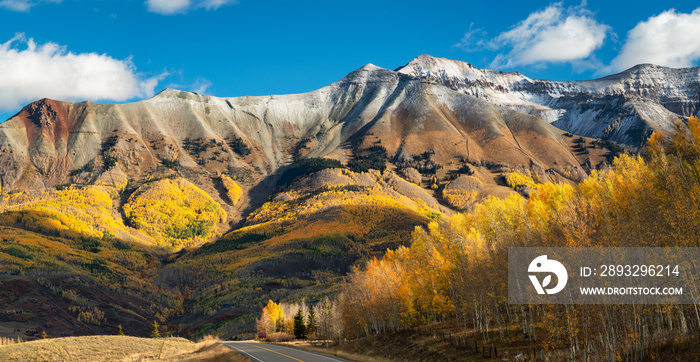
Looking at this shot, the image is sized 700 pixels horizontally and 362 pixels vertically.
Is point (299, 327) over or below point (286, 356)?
below

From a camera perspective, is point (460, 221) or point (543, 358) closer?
point (543, 358)

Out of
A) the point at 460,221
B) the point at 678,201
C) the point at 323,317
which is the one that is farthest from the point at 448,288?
the point at 323,317

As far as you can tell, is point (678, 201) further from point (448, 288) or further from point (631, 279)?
point (448, 288)

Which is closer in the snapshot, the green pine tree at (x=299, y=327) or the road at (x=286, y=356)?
the road at (x=286, y=356)

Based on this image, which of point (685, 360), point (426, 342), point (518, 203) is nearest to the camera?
point (685, 360)

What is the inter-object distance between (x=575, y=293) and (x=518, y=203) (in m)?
57.1

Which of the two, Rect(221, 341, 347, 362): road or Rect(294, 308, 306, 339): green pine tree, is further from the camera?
Rect(294, 308, 306, 339): green pine tree

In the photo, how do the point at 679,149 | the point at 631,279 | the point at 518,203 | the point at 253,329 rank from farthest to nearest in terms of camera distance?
the point at 253,329, the point at 518,203, the point at 679,149, the point at 631,279

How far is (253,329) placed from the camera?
6890 inches

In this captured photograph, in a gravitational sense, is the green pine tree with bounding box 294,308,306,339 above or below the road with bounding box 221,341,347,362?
below

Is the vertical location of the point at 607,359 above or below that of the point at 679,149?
below

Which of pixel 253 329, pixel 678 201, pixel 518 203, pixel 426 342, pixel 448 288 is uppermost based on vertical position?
pixel 518 203

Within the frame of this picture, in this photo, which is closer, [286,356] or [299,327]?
[286,356]

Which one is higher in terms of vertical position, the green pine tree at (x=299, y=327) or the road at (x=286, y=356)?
the road at (x=286, y=356)
